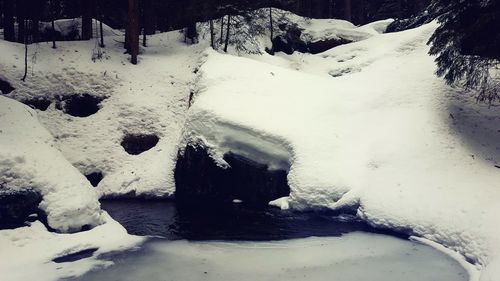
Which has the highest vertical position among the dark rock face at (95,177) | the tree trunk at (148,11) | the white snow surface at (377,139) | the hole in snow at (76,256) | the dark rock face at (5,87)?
the tree trunk at (148,11)

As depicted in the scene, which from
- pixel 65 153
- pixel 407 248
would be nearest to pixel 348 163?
pixel 407 248

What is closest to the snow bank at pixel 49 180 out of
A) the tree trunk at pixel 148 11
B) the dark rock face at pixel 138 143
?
the dark rock face at pixel 138 143

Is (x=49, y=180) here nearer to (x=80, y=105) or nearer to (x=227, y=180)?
(x=227, y=180)

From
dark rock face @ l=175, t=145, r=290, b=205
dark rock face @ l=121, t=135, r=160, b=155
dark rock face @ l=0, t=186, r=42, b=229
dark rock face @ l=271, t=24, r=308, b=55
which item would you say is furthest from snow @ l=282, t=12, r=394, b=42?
dark rock face @ l=0, t=186, r=42, b=229

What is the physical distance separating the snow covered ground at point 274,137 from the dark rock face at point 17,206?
27 centimetres

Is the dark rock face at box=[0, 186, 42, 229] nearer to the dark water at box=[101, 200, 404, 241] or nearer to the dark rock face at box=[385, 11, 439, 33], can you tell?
the dark water at box=[101, 200, 404, 241]

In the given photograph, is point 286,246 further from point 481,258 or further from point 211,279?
point 481,258

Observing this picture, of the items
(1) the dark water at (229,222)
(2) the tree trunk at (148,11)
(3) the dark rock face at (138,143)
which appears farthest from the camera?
(2) the tree trunk at (148,11)

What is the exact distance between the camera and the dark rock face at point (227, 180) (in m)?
14.0

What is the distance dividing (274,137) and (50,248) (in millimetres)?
7668

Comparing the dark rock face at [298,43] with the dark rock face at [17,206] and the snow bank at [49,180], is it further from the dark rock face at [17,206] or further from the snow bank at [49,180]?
the dark rock face at [17,206]

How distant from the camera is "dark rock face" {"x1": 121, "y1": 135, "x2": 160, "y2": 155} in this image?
58.1 ft

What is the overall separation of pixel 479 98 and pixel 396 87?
2.87 m

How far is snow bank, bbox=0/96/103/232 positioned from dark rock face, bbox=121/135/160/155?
5.16m
